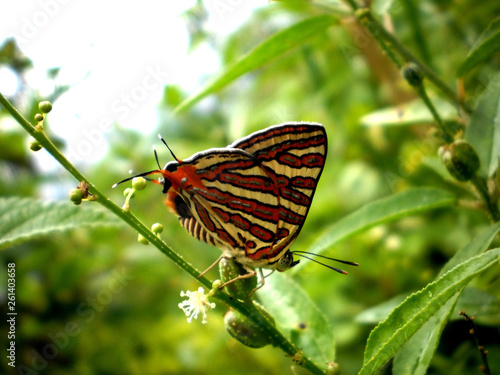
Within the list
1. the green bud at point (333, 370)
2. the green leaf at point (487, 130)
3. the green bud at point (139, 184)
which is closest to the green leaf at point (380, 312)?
the green bud at point (333, 370)

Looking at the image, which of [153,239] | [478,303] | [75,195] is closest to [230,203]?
[153,239]

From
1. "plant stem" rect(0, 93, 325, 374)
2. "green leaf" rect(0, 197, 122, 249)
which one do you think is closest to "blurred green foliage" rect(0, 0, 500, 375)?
"green leaf" rect(0, 197, 122, 249)

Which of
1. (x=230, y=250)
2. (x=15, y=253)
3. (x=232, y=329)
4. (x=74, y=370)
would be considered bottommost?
(x=74, y=370)

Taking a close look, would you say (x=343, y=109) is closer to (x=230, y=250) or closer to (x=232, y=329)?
(x=230, y=250)

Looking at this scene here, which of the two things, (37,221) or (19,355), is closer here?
(37,221)

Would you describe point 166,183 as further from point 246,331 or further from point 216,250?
point 216,250

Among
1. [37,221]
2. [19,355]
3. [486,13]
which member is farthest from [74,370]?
[486,13]
